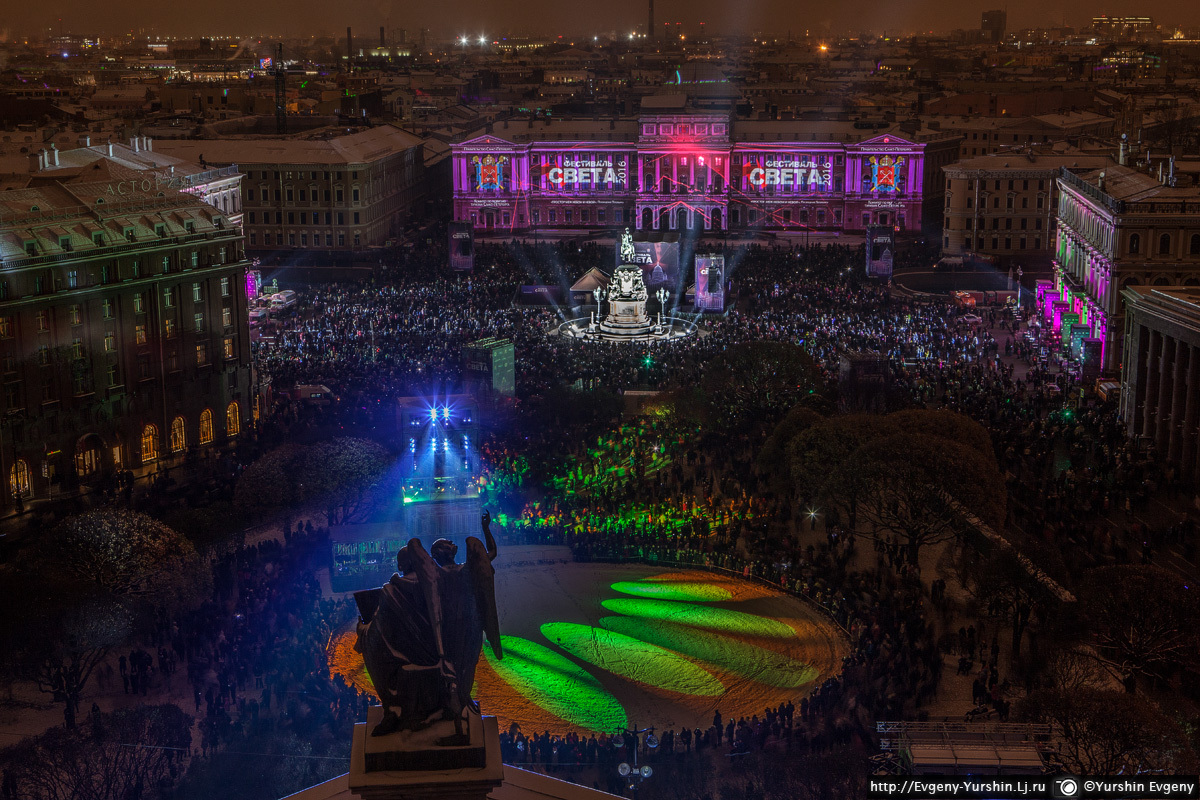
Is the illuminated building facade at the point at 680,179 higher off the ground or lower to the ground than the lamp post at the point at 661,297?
higher

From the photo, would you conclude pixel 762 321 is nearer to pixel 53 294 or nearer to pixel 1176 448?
pixel 1176 448

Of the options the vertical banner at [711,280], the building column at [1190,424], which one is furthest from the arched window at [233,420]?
the building column at [1190,424]

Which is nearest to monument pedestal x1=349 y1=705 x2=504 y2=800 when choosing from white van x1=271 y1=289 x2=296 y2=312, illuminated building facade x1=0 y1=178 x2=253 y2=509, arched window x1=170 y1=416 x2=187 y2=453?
illuminated building facade x1=0 y1=178 x2=253 y2=509

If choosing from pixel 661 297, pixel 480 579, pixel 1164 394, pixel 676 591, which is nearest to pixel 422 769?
pixel 480 579

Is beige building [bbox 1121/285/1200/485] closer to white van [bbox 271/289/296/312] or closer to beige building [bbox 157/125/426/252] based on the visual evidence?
white van [bbox 271/289/296/312]

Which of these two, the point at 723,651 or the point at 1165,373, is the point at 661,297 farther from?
the point at 723,651

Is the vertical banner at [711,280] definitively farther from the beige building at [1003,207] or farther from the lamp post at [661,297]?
the beige building at [1003,207]
